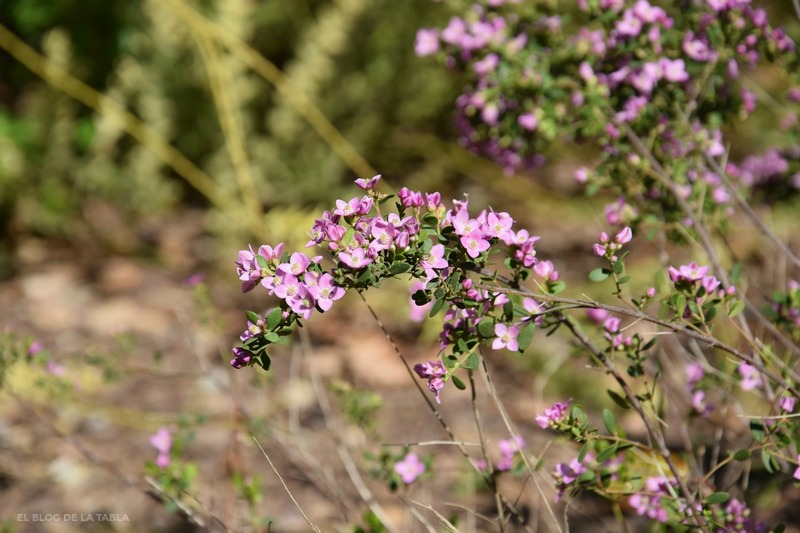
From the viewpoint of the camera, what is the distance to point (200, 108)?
3977 millimetres

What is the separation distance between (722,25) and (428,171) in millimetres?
2375

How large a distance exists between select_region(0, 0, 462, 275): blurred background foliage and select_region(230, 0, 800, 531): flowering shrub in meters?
1.65

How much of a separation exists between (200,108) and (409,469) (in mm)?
2754

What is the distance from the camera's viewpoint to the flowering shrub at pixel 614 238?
1.17 meters

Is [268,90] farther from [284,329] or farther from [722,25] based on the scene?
[284,329]

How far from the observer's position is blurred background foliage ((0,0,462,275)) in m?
3.64

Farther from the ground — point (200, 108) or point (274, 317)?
point (200, 108)

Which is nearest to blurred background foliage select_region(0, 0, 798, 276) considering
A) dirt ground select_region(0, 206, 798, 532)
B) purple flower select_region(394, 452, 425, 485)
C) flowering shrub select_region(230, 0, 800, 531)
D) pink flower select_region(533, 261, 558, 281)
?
dirt ground select_region(0, 206, 798, 532)

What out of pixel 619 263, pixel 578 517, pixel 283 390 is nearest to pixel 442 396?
pixel 283 390

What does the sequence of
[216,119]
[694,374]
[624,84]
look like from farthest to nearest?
[216,119]
[624,84]
[694,374]

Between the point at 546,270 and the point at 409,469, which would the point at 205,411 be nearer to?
the point at 409,469

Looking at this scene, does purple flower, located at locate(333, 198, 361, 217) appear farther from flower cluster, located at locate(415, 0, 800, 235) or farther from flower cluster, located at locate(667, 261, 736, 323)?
flower cluster, located at locate(415, 0, 800, 235)

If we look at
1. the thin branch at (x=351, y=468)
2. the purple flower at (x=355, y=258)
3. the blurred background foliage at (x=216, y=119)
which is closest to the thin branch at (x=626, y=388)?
the purple flower at (x=355, y=258)

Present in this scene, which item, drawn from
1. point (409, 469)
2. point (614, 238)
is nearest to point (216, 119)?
point (409, 469)
